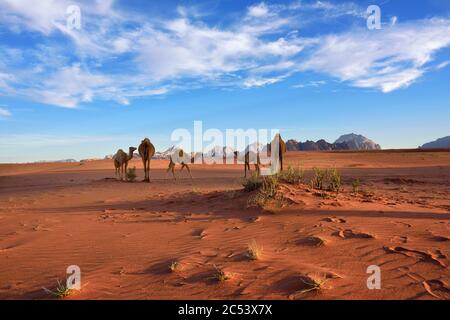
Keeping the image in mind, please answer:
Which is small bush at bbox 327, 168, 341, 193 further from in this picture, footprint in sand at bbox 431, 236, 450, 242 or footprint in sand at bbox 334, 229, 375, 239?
footprint in sand at bbox 431, 236, 450, 242

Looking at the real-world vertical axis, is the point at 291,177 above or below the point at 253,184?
above

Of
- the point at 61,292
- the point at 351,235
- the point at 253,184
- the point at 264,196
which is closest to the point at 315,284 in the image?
the point at 351,235

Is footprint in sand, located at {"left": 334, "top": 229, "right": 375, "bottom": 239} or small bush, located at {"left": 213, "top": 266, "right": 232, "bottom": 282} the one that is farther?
footprint in sand, located at {"left": 334, "top": 229, "right": 375, "bottom": 239}

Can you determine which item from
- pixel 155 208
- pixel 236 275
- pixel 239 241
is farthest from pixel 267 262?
pixel 155 208

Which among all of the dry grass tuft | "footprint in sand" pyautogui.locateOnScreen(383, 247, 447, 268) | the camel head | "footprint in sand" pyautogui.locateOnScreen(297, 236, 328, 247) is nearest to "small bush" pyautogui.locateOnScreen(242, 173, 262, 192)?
"footprint in sand" pyautogui.locateOnScreen(297, 236, 328, 247)

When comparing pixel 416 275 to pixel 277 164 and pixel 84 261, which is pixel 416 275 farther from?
pixel 277 164

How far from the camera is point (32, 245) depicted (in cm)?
591

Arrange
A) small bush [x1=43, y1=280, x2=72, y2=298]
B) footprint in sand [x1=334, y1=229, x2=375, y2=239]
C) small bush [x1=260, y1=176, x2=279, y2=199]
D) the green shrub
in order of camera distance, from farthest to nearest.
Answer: small bush [x1=260, y1=176, x2=279, y2=199]
the green shrub
footprint in sand [x1=334, y1=229, x2=375, y2=239]
small bush [x1=43, y1=280, x2=72, y2=298]

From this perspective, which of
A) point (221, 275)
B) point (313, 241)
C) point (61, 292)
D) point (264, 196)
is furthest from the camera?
point (264, 196)

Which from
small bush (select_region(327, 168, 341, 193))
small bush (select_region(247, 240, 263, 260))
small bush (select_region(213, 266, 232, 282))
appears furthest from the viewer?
small bush (select_region(327, 168, 341, 193))

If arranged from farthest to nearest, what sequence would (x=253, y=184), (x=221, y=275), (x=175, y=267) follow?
(x=253, y=184) < (x=175, y=267) < (x=221, y=275)

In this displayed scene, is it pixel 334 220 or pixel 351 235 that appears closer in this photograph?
pixel 351 235

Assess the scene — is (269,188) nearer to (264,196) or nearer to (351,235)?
(264,196)

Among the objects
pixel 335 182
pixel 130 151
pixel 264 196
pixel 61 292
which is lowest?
pixel 61 292
